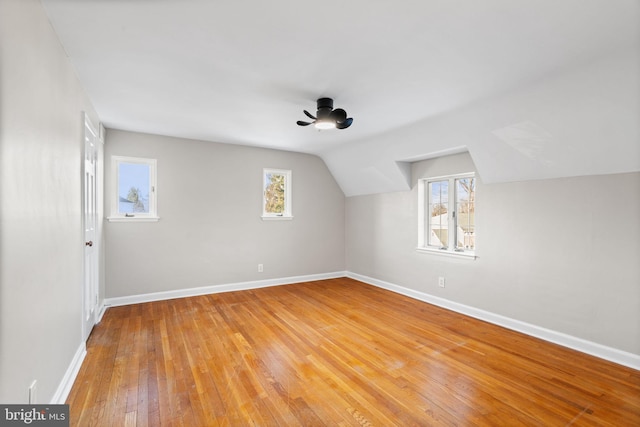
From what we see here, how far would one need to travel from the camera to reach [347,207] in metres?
6.40

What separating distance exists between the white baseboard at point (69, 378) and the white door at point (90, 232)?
0.65ft

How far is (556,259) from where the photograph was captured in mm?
3184

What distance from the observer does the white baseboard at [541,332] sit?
271 centimetres

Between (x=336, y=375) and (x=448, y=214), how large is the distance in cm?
295

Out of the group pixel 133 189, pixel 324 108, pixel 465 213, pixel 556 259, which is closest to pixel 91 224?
pixel 133 189

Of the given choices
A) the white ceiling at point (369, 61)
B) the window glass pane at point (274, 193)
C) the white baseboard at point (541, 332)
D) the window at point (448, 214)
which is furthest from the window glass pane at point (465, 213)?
the window glass pane at point (274, 193)

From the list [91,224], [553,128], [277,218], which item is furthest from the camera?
[277,218]

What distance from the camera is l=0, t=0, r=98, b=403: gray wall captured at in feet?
4.43

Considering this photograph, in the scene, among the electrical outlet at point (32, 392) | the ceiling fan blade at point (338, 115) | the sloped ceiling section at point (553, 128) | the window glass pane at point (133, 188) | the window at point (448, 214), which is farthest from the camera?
the window glass pane at point (133, 188)

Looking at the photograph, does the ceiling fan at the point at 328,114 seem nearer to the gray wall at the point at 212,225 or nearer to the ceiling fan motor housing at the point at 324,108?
the ceiling fan motor housing at the point at 324,108

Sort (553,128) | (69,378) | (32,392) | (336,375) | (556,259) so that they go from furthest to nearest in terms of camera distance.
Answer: (556,259) < (553,128) < (336,375) < (69,378) < (32,392)

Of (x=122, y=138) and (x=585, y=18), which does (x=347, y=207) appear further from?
(x=585, y=18)

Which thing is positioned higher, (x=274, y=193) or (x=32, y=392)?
(x=274, y=193)

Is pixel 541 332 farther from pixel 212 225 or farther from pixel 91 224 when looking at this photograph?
pixel 91 224
